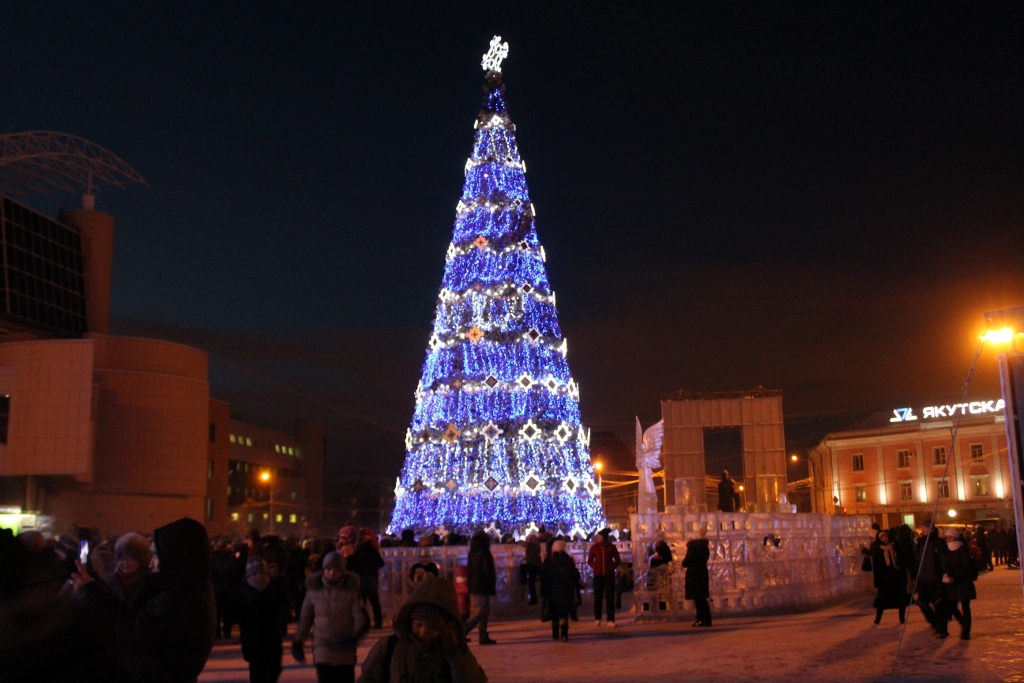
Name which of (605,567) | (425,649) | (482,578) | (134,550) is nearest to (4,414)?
(605,567)

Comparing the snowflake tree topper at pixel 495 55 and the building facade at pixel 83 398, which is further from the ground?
the snowflake tree topper at pixel 495 55

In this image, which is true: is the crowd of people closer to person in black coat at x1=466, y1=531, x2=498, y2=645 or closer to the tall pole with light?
person in black coat at x1=466, y1=531, x2=498, y2=645

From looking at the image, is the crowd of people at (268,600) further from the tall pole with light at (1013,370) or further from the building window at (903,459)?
the building window at (903,459)

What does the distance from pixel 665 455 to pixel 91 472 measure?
32099 millimetres

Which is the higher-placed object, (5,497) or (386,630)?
(5,497)

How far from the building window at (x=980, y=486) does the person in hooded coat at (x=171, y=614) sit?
212 ft

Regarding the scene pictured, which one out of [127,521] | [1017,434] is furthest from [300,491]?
[1017,434]

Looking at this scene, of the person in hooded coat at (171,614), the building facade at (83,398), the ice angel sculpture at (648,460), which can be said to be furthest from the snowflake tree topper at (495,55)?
the person in hooded coat at (171,614)

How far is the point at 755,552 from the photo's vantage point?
56.4 ft

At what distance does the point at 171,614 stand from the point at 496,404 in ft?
80.1

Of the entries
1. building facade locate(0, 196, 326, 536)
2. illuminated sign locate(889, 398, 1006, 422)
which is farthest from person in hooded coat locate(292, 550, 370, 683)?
illuminated sign locate(889, 398, 1006, 422)

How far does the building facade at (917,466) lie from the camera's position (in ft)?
204

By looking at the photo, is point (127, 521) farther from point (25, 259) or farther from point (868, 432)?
point (868, 432)

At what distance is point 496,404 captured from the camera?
29.3m
